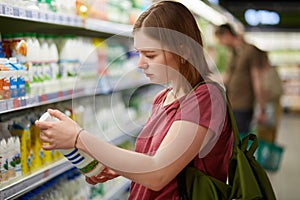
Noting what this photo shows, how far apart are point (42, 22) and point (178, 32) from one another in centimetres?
131

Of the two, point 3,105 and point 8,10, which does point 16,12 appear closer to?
point 8,10

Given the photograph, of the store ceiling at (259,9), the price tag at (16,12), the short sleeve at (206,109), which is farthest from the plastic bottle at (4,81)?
the store ceiling at (259,9)

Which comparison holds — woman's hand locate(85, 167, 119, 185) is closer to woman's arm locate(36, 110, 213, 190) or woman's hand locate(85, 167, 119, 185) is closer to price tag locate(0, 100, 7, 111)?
woman's arm locate(36, 110, 213, 190)

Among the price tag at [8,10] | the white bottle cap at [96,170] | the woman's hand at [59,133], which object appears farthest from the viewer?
the price tag at [8,10]

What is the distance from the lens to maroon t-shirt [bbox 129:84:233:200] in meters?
1.75

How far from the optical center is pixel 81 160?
5.96ft

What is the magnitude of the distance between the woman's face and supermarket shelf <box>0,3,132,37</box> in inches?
22.9

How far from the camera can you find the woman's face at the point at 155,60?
5.82 ft

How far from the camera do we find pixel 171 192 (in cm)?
188

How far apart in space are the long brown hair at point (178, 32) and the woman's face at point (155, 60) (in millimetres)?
19

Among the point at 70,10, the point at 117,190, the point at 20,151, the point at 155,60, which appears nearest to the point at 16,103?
the point at 20,151

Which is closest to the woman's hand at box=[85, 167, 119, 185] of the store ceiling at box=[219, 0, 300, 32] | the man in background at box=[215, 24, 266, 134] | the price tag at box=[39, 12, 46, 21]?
the price tag at box=[39, 12, 46, 21]

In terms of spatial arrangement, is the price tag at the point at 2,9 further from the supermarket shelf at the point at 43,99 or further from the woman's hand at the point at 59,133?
the woman's hand at the point at 59,133

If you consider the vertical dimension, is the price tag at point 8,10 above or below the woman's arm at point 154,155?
above
